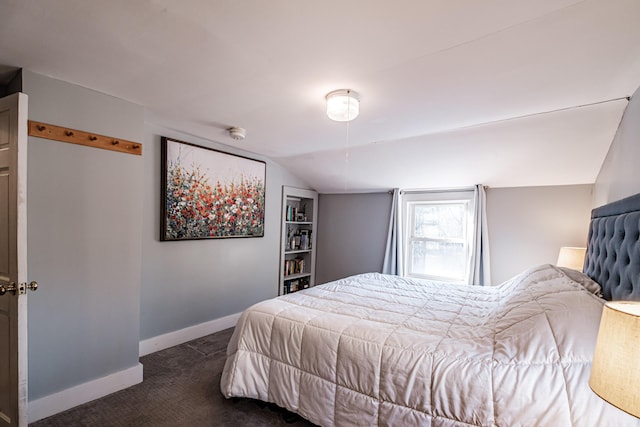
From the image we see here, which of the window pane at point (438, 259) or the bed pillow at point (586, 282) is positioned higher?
the bed pillow at point (586, 282)

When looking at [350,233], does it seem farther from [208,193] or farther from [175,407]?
[175,407]

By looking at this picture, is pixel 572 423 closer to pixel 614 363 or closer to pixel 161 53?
pixel 614 363

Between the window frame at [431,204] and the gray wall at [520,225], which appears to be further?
the window frame at [431,204]

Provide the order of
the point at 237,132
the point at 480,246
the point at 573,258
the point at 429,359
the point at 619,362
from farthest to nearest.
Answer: the point at 480,246 → the point at 237,132 → the point at 573,258 → the point at 429,359 → the point at 619,362

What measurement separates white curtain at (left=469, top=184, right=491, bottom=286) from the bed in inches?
48.8

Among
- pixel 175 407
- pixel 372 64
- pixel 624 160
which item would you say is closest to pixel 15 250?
pixel 175 407

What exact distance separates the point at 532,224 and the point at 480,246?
1.93ft

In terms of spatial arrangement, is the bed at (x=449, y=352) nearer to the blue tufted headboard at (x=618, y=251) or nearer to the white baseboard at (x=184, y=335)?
the blue tufted headboard at (x=618, y=251)

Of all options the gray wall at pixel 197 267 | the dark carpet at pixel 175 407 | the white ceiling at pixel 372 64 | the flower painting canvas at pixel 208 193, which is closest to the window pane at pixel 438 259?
the white ceiling at pixel 372 64

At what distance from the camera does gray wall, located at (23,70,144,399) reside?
6.04 ft

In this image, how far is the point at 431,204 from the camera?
4000 millimetres

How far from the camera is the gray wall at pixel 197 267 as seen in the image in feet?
9.11

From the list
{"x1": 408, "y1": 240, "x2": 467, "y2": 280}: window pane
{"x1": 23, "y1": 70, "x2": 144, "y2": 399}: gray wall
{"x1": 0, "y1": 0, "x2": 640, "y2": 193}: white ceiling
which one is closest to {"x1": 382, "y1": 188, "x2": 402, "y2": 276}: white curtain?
{"x1": 408, "y1": 240, "x2": 467, "y2": 280}: window pane

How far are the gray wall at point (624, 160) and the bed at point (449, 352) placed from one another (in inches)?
6.2
